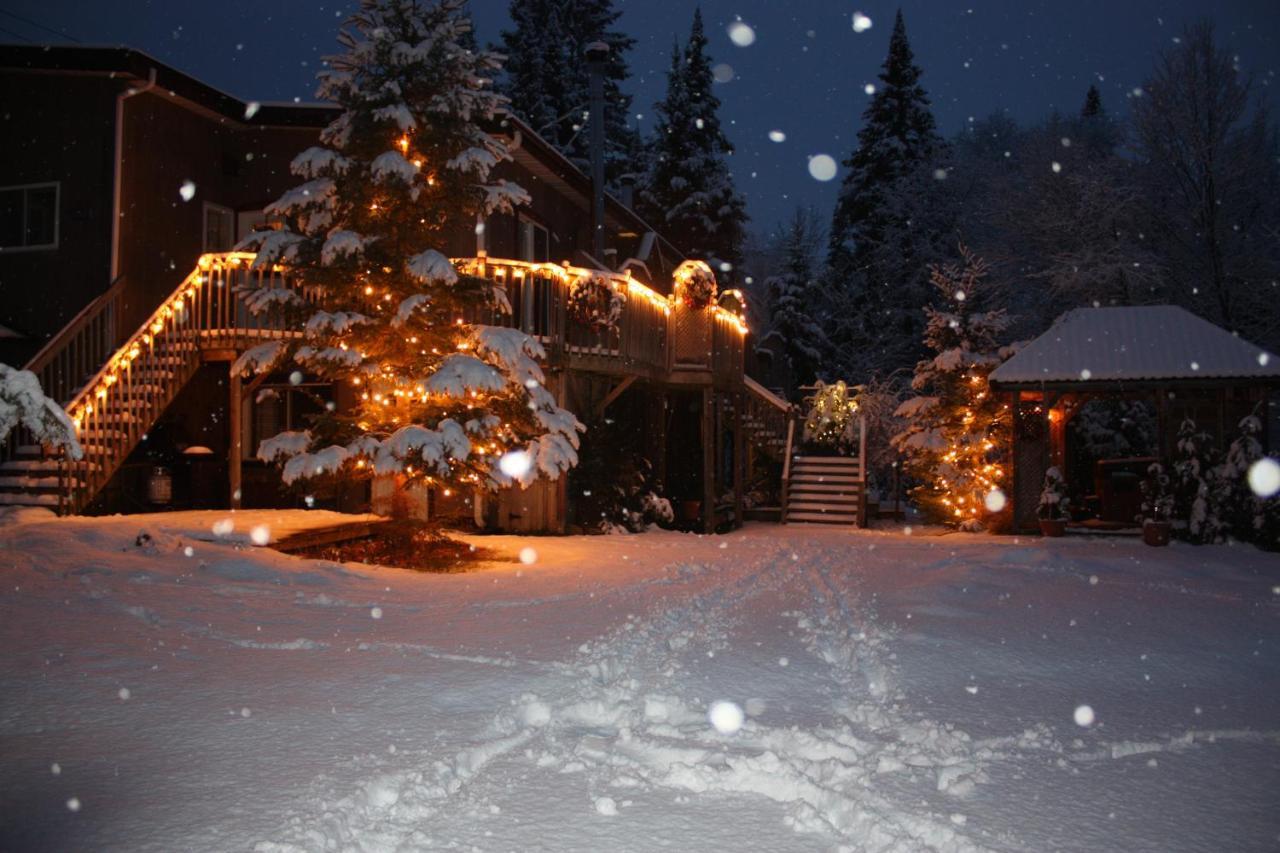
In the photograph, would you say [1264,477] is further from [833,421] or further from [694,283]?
[833,421]

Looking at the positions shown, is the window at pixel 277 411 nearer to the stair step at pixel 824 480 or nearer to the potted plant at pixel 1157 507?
the stair step at pixel 824 480

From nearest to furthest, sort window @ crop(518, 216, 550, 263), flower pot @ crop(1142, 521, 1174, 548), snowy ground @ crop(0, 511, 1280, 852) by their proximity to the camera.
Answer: snowy ground @ crop(0, 511, 1280, 852) → flower pot @ crop(1142, 521, 1174, 548) → window @ crop(518, 216, 550, 263)

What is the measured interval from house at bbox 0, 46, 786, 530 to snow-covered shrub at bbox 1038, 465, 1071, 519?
294 inches

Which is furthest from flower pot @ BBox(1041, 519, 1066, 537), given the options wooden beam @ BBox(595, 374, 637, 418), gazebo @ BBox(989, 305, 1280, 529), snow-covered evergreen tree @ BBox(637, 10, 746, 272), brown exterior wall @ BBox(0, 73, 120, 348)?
snow-covered evergreen tree @ BBox(637, 10, 746, 272)

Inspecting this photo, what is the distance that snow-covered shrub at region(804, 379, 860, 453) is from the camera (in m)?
26.9

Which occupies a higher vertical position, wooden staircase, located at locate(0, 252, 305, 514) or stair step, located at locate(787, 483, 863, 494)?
wooden staircase, located at locate(0, 252, 305, 514)

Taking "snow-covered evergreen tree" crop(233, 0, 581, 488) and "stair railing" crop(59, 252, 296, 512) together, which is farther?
"stair railing" crop(59, 252, 296, 512)

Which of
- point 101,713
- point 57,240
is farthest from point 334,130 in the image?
point 101,713

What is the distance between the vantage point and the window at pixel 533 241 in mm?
18500

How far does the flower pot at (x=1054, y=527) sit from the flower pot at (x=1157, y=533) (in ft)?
5.83

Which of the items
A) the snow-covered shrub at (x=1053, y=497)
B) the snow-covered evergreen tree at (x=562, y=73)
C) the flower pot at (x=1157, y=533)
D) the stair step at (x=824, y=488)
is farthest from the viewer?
the snow-covered evergreen tree at (x=562, y=73)

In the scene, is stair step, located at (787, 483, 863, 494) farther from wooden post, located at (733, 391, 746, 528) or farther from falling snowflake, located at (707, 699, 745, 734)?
falling snowflake, located at (707, 699, 745, 734)

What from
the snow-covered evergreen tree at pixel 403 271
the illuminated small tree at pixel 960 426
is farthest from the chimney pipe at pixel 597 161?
the snow-covered evergreen tree at pixel 403 271

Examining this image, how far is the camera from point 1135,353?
57.8ft
